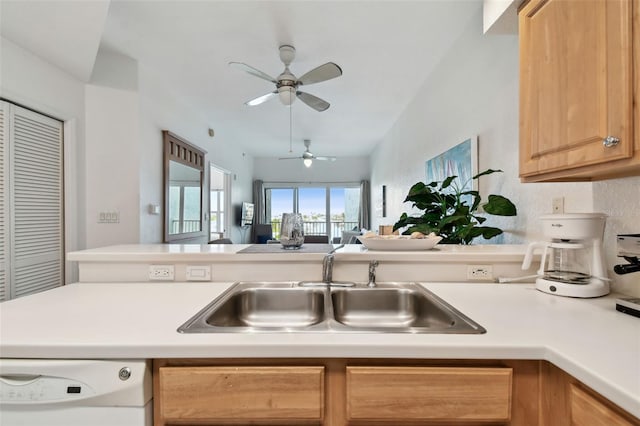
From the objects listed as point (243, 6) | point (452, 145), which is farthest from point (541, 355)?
point (243, 6)

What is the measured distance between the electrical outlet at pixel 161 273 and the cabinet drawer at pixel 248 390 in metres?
0.68

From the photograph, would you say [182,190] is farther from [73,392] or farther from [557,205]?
[557,205]

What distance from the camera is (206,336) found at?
2.56ft

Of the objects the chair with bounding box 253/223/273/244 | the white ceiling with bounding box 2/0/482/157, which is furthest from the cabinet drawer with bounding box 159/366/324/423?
the chair with bounding box 253/223/273/244

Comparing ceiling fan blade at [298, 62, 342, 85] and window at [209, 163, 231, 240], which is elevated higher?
ceiling fan blade at [298, 62, 342, 85]

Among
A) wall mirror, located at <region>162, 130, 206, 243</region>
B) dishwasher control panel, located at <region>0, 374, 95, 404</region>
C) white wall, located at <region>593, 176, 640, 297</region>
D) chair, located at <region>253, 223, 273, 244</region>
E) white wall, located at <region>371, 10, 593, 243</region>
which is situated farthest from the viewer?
chair, located at <region>253, 223, 273, 244</region>

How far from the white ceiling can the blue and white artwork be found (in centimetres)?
93

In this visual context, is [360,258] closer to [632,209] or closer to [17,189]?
[632,209]

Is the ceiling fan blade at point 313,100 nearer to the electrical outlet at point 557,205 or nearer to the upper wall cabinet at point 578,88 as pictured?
the upper wall cabinet at point 578,88

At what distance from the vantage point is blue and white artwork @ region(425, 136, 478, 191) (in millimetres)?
2232

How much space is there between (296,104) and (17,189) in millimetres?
2982

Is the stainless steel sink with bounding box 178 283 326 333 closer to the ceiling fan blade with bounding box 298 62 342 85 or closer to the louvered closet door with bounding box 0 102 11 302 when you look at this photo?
the ceiling fan blade with bounding box 298 62 342 85

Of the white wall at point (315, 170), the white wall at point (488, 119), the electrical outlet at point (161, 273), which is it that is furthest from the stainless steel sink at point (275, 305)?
the white wall at point (315, 170)

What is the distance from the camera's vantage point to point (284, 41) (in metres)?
2.63
